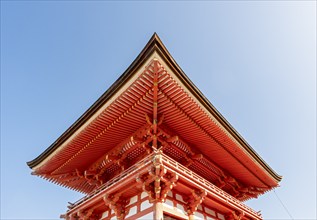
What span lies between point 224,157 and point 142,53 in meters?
7.11

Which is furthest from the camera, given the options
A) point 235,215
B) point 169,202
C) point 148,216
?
point 235,215

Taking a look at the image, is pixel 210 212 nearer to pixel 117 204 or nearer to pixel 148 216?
pixel 148 216

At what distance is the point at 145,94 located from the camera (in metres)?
9.73

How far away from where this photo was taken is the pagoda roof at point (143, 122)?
9281 millimetres

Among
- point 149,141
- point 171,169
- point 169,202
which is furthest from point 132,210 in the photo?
point 149,141

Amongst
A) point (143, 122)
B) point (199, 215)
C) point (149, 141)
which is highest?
point (143, 122)

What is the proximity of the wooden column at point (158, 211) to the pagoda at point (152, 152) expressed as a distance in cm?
3

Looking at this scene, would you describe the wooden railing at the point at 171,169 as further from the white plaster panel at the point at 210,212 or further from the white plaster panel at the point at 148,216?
the white plaster panel at the point at 148,216

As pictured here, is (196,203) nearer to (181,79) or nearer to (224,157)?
(224,157)

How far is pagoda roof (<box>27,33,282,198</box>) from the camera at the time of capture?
928 cm

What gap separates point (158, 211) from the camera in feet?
29.0

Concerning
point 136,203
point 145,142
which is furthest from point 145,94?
point 136,203

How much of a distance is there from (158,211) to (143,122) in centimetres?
367

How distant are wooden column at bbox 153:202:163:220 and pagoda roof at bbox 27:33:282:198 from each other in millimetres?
3431
